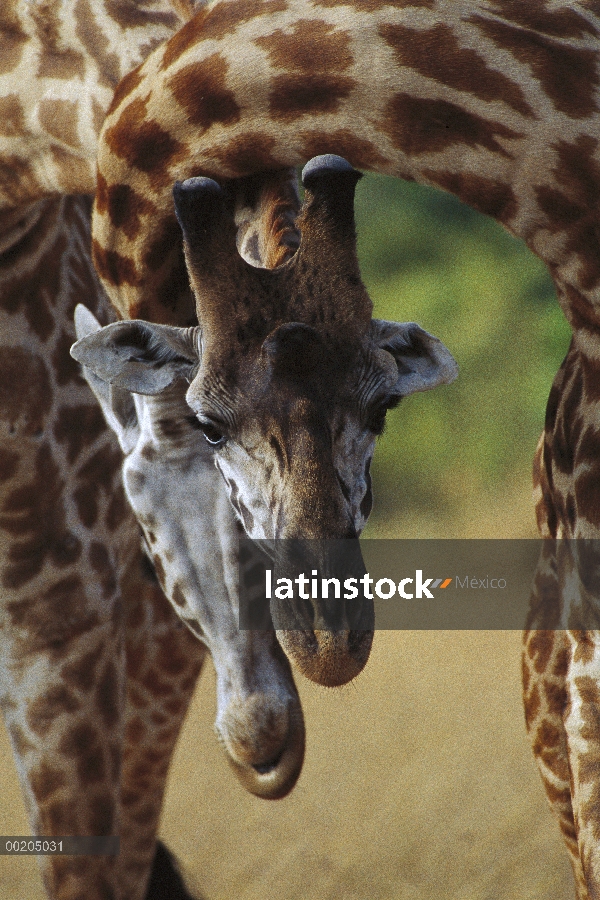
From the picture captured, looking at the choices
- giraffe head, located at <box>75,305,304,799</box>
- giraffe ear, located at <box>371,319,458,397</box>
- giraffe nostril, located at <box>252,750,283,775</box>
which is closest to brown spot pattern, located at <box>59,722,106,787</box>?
giraffe head, located at <box>75,305,304,799</box>

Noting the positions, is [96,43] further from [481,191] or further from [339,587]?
[339,587]

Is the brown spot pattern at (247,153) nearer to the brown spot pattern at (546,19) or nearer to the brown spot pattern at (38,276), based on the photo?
the brown spot pattern at (546,19)

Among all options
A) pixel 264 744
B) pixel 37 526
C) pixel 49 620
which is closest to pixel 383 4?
pixel 264 744

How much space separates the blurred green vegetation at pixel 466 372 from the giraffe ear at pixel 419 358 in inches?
198

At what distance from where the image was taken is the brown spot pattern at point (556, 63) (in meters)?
1.68

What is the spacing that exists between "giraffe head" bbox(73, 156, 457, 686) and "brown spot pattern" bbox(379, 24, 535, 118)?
244 mm

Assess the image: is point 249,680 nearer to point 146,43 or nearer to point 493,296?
point 146,43

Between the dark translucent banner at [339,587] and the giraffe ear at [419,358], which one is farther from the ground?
the giraffe ear at [419,358]

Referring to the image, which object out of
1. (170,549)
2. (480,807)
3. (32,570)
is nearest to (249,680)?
(170,549)

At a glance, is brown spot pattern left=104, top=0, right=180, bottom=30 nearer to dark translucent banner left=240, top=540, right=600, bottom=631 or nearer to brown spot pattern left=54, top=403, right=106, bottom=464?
brown spot pattern left=54, top=403, right=106, bottom=464

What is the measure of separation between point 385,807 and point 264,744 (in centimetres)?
267

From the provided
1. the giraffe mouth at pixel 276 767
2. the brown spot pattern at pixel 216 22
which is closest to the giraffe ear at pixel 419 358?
the brown spot pattern at pixel 216 22

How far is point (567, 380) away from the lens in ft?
6.83

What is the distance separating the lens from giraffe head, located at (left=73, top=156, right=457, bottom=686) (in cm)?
155
